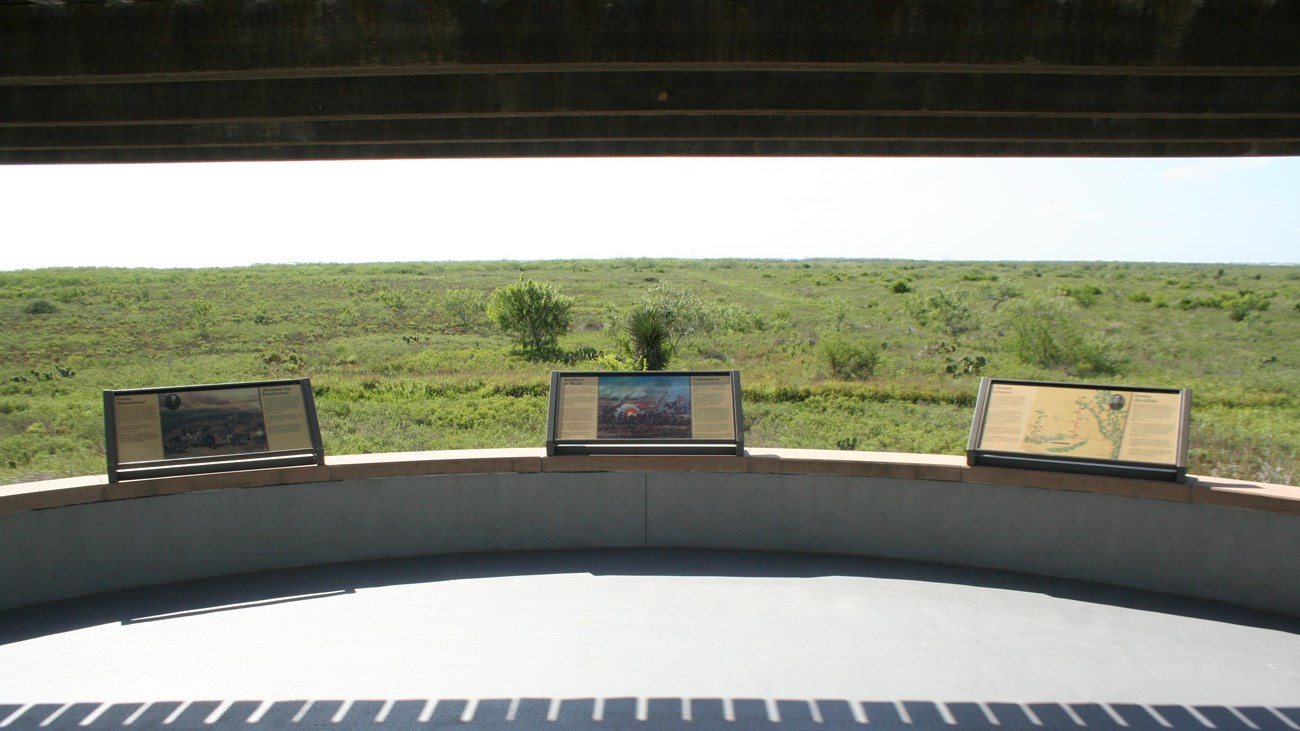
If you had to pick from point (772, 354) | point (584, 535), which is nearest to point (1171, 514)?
point (584, 535)

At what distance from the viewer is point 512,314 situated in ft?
99.9

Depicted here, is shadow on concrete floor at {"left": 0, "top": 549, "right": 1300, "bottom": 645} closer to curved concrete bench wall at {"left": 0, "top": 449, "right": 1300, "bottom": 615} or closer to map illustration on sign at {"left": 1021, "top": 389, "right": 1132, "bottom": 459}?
curved concrete bench wall at {"left": 0, "top": 449, "right": 1300, "bottom": 615}

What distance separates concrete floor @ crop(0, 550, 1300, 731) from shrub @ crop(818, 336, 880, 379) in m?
18.8

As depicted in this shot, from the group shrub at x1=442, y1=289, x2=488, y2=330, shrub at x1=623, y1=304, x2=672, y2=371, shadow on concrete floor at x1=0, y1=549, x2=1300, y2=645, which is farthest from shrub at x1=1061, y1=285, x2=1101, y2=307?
shadow on concrete floor at x1=0, y1=549, x2=1300, y2=645

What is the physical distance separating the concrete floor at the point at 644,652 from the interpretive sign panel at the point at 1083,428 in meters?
0.94

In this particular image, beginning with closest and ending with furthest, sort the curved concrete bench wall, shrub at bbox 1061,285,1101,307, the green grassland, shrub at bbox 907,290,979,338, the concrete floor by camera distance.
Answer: the concrete floor
the curved concrete bench wall
the green grassland
shrub at bbox 907,290,979,338
shrub at bbox 1061,285,1101,307

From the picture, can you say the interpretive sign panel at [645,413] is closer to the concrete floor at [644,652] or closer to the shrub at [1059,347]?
the concrete floor at [644,652]

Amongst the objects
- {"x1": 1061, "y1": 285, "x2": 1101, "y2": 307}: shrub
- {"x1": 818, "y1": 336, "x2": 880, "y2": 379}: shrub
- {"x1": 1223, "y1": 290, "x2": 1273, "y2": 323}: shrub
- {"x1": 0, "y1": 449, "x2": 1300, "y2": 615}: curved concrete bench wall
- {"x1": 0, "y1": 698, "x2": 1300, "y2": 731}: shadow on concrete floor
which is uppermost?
{"x1": 1061, "y1": 285, "x2": 1101, "y2": 307}: shrub

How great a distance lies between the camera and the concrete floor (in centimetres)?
501

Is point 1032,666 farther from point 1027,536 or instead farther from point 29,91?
point 29,91

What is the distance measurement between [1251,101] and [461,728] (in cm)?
694

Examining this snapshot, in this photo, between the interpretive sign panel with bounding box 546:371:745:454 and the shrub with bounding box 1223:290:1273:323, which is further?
the shrub with bounding box 1223:290:1273:323

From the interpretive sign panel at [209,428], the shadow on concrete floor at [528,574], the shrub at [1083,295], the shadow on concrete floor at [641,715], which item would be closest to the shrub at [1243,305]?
the shrub at [1083,295]

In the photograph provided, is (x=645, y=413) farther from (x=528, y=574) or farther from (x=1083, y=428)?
(x=1083, y=428)
